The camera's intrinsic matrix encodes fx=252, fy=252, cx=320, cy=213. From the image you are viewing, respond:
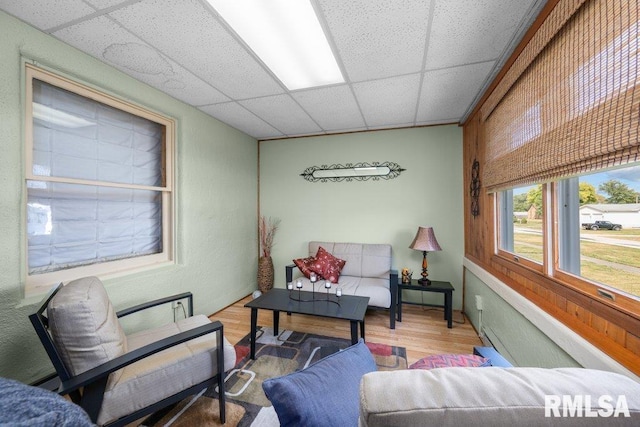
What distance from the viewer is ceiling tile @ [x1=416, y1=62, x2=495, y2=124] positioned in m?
2.04

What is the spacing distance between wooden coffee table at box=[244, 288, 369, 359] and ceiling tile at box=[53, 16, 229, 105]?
2.04m

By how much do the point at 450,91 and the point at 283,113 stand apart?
5.73 feet

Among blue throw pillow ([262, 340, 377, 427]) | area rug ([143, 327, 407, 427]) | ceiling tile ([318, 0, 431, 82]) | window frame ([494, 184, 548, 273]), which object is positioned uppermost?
ceiling tile ([318, 0, 431, 82])

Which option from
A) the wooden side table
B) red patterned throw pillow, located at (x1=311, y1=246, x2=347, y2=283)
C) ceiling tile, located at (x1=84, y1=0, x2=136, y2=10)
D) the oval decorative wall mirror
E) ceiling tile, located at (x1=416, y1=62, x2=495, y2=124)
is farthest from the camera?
the oval decorative wall mirror

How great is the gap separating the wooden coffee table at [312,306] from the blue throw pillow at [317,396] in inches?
47.2

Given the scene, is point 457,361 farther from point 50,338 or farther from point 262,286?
point 262,286

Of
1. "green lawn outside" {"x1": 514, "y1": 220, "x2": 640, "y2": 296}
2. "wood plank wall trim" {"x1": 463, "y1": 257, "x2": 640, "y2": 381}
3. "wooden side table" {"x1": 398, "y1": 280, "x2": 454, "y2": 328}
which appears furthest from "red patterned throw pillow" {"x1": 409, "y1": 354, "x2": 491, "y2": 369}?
"wooden side table" {"x1": 398, "y1": 280, "x2": 454, "y2": 328}

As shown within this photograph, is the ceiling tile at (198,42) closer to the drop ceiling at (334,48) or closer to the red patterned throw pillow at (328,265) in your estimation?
the drop ceiling at (334,48)

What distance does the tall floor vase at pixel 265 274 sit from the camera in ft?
12.3

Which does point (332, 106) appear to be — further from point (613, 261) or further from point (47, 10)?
point (613, 261)

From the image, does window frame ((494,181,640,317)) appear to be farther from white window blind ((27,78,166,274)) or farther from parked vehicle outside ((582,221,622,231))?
white window blind ((27,78,166,274))

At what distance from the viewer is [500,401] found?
499 mm

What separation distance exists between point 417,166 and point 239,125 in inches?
96.1

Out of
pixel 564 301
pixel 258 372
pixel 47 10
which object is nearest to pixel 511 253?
pixel 564 301
